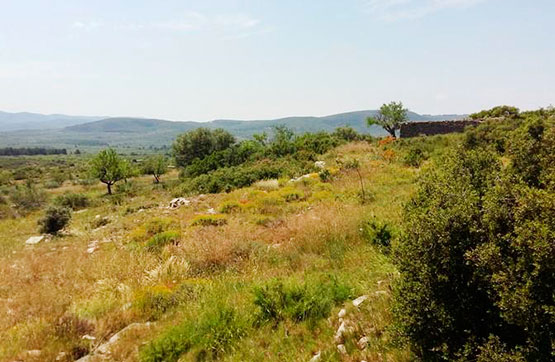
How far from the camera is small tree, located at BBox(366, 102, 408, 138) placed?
39.2m

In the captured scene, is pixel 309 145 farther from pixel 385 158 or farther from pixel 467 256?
pixel 467 256

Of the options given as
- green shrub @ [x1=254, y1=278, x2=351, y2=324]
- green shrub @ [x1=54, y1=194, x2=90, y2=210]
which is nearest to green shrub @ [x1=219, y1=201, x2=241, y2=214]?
green shrub @ [x1=254, y1=278, x2=351, y2=324]

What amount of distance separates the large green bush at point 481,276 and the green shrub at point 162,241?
6.10 meters

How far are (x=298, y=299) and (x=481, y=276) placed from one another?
87.8 inches

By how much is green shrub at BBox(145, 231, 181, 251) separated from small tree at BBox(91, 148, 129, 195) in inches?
1285

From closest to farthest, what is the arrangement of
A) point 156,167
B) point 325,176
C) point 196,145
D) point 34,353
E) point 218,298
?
point 34,353 < point 218,298 < point 325,176 < point 196,145 < point 156,167

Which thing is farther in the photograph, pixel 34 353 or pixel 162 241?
pixel 162 241

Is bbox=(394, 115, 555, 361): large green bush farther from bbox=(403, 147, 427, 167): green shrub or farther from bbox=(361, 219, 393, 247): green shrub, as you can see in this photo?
bbox=(403, 147, 427, 167): green shrub

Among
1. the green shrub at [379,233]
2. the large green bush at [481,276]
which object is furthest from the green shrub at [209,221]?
the large green bush at [481,276]

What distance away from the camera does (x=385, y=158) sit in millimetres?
17875

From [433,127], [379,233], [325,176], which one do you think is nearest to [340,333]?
[379,233]

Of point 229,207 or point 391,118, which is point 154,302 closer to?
point 229,207

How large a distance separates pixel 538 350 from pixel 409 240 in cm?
111

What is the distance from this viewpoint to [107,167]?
124 feet
